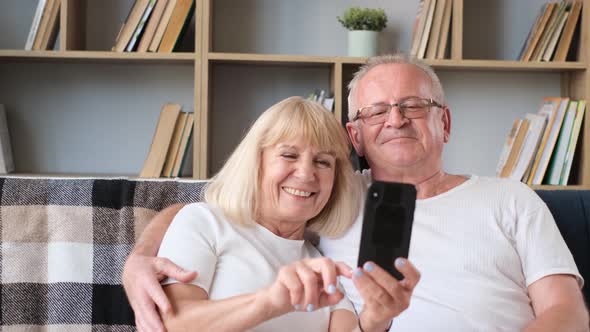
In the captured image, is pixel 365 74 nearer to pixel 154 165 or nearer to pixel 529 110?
pixel 154 165

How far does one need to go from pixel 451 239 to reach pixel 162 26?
1.49 meters

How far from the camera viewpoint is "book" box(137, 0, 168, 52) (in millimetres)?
2367

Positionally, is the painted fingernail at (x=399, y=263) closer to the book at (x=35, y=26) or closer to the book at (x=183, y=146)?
the book at (x=183, y=146)

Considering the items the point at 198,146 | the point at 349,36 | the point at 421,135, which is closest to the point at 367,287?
the point at 421,135

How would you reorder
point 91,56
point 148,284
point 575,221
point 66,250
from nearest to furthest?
point 148,284
point 66,250
point 575,221
point 91,56

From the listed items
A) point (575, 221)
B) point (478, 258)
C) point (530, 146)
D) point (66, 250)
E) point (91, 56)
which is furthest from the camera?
point (530, 146)

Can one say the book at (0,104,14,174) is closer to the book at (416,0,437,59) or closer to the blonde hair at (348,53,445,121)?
the blonde hair at (348,53,445,121)

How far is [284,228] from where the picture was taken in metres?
1.31

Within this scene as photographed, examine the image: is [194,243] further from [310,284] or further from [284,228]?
[310,284]

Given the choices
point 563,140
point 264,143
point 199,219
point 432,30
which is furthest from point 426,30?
point 199,219

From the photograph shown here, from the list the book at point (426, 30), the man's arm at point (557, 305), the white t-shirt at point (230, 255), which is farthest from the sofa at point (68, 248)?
the book at point (426, 30)

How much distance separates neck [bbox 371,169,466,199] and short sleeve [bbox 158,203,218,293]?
0.49 metres

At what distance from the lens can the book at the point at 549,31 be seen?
8.14 feet

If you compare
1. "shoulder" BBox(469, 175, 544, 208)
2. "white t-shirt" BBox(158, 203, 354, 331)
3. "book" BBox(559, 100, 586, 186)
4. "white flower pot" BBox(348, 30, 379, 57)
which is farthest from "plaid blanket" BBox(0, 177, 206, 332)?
"book" BBox(559, 100, 586, 186)
